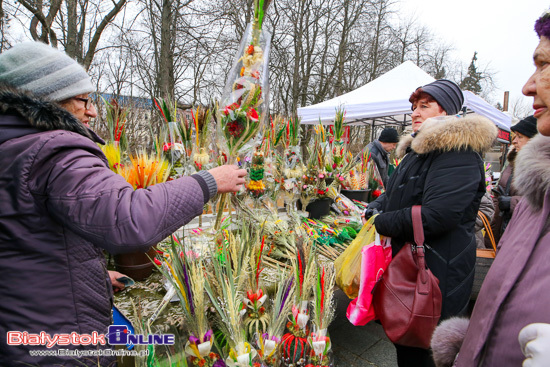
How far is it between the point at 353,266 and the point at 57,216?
1.46 m

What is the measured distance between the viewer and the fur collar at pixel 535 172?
2.53ft

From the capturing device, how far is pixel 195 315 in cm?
121

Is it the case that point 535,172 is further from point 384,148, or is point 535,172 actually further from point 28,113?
point 384,148

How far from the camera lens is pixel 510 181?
9.92ft

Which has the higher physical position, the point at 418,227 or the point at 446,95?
the point at 446,95

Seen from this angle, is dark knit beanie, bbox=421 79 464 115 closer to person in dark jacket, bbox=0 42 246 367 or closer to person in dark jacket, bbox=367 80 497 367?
person in dark jacket, bbox=367 80 497 367

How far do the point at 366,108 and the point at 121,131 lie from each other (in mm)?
5635

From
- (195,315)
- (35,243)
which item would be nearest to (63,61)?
(35,243)

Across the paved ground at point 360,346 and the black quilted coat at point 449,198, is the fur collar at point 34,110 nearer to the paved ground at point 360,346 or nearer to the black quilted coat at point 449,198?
the black quilted coat at point 449,198

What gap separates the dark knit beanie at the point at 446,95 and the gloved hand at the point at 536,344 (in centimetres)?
148

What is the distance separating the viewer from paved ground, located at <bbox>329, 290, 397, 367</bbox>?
252 centimetres

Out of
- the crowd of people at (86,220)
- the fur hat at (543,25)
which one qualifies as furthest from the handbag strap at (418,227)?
the fur hat at (543,25)

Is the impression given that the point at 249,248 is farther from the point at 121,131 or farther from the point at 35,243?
the point at 121,131

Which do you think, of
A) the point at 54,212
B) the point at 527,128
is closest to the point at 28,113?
the point at 54,212
